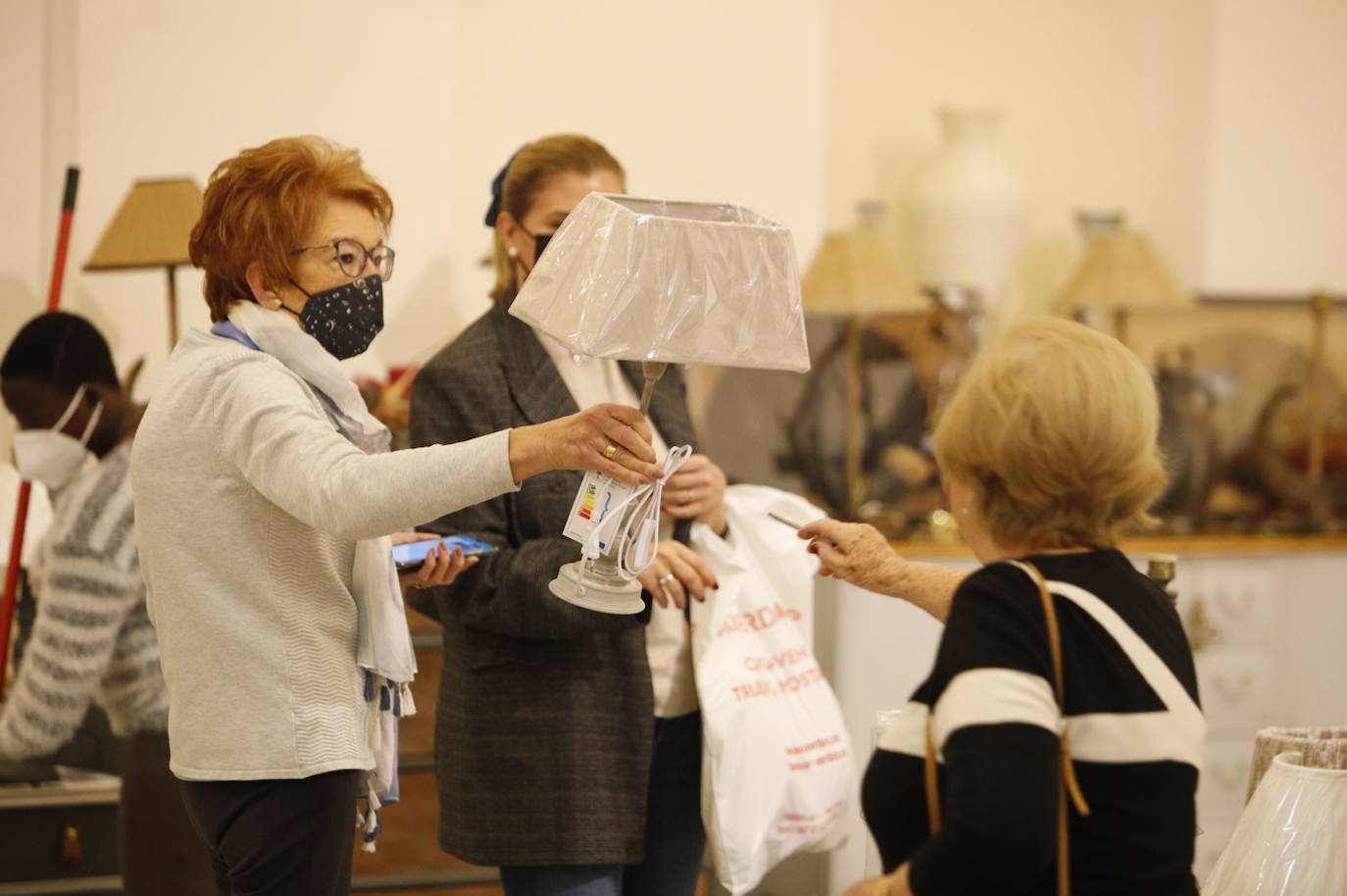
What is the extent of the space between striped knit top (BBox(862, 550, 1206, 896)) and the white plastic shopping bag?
65cm

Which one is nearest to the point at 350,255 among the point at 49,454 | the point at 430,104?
the point at 49,454

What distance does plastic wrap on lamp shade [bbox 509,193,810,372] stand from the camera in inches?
50.3

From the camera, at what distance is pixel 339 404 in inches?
55.2

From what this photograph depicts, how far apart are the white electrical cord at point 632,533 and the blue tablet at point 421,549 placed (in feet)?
0.68

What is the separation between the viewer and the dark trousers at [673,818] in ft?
5.82

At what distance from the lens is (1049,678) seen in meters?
1.04

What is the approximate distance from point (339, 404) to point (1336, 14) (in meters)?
3.63

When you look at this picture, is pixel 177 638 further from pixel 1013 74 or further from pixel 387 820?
pixel 1013 74

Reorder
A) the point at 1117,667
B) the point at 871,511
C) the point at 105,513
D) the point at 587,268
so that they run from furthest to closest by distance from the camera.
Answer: the point at 871,511
the point at 105,513
the point at 587,268
the point at 1117,667

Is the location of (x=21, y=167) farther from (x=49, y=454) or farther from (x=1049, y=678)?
(x=1049, y=678)

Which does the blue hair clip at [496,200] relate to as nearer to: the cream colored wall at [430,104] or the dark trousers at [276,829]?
the dark trousers at [276,829]

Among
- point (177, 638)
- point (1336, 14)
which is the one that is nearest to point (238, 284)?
point (177, 638)

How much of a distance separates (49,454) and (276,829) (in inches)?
56.6

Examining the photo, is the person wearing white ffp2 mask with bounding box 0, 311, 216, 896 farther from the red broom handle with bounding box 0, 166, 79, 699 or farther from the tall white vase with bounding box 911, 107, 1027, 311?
the tall white vase with bounding box 911, 107, 1027, 311
